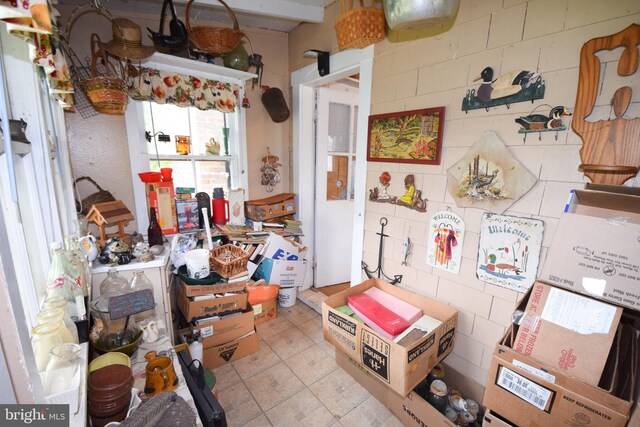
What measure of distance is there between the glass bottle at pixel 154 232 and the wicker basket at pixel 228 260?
38 centimetres

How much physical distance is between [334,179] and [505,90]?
180cm

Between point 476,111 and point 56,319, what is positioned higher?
point 476,111

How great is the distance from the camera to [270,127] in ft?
9.43

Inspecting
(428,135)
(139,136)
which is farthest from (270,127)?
(428,135)

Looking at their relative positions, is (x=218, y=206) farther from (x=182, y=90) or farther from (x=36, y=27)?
(x=36, y=27)

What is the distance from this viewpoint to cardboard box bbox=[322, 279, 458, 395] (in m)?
1.38

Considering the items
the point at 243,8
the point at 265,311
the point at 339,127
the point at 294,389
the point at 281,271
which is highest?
the point at 243,8

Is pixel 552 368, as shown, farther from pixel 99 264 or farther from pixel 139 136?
pixel 139 136

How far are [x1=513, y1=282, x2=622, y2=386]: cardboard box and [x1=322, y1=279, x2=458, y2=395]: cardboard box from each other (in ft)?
1.62

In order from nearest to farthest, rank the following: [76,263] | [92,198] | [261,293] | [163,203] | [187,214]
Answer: [76,263]
[92,198]
[163,203]
[187,214]
[261,293]

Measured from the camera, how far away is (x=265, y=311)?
8.41 ft

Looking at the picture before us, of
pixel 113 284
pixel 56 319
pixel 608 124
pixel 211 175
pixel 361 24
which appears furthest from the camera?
pixel 211 175

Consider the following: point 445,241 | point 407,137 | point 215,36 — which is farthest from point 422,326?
point 215,36

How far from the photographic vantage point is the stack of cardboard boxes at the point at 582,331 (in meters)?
0.88
